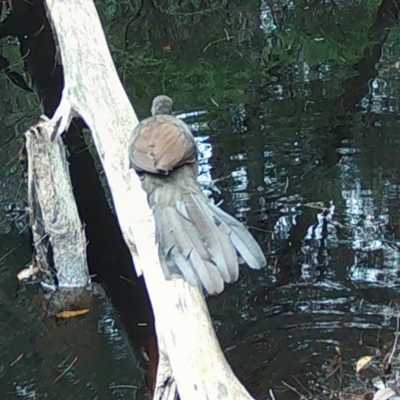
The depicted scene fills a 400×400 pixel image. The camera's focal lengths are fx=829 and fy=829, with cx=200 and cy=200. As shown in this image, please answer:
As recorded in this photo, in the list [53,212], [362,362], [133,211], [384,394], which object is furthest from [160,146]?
[53,212]

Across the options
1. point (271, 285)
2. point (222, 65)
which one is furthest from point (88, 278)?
point (222, 65)

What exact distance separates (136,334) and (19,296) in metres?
0.89

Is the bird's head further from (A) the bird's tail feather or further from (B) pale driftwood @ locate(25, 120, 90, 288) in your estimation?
(B) pale driftwood @ locate(25, 120, 90, 288)

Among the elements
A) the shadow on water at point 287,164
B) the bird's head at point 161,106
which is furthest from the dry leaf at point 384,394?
the bird's head at point 161,106

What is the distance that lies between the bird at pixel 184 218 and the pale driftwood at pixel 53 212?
4.89 ft

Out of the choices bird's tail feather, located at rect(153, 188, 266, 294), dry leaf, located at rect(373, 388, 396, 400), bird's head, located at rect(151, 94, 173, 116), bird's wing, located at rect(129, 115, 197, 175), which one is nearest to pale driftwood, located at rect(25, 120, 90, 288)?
bird's head, located at rect(151, 94, 173, 116)

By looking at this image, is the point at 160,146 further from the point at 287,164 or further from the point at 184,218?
the point at 287,164

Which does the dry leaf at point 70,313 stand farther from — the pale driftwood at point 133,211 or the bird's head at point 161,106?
the bird's head at point 161,106

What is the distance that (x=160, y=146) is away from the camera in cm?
331

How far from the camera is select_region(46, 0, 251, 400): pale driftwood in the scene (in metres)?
2.77

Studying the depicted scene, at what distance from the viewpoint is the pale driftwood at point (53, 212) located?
16.2 ft

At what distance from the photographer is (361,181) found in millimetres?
6113

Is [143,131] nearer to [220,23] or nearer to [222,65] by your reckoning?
[222,65]

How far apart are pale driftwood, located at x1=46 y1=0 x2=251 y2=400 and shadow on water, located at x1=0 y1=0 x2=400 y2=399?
1344 mm
